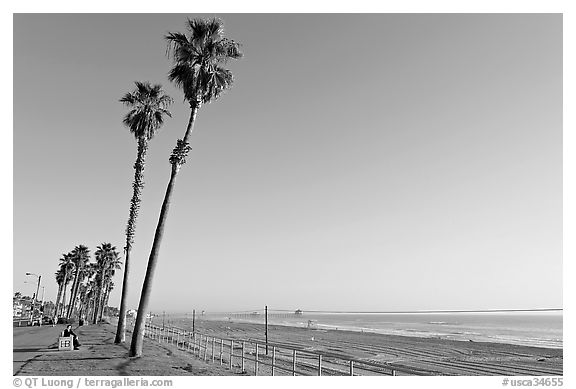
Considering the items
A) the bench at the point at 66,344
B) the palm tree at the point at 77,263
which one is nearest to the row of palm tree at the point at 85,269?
the palm tree at the point at 77,263

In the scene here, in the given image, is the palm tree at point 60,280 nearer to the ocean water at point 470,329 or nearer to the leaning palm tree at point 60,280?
the leaning palm tree at point 60,280

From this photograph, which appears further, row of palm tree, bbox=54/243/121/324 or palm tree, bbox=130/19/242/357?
row of palm tree, bbox=54/243/121/324

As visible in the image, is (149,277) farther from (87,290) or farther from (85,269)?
(87,290)

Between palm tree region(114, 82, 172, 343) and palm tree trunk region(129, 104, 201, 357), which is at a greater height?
palm tree region(114, 82, 172, 343)

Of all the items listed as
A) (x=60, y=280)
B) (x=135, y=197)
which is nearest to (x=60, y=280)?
(x=60, y=280)

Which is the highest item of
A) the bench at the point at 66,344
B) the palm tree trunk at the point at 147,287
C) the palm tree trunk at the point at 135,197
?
the palm tree trunk at the point at 135,197

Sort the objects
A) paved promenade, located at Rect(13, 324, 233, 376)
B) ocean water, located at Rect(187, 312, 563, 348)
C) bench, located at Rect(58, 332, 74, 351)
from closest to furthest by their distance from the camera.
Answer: paved promenade, located at Rect(13, 324, 233, 376) < bench, located at Rect(58, 332, 74, 351) < ocean water, located at Rect(187, 312, 563, 348)

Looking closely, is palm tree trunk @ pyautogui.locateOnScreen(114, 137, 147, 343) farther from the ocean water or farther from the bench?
the ocean water

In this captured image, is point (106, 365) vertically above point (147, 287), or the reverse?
point (147, 287)

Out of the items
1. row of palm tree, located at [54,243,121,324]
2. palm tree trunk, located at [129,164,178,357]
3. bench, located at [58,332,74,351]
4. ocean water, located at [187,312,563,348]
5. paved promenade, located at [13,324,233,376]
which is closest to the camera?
paved promenade, located at [13,324,233,376]

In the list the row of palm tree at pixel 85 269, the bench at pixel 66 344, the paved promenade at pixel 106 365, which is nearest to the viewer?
the paved promenade at pixel 106 365

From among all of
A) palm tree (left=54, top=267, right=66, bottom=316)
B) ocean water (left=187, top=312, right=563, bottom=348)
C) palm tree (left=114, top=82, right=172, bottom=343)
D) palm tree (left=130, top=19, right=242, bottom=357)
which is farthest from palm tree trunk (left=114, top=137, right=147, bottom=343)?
palm tree (left=54, top=267, right=66, bottom=316)
